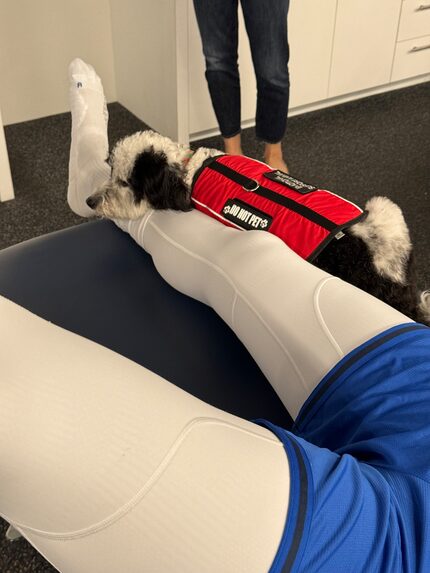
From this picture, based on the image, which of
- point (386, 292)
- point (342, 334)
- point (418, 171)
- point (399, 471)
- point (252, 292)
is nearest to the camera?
point (399, 471)

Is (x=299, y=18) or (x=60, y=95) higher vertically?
(x=299, y=18)

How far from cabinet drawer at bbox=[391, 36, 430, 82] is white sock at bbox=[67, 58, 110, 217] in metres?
1.59

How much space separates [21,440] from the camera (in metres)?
0.53

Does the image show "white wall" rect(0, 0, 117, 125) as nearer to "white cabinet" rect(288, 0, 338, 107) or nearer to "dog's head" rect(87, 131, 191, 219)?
"white cabinet" rect(288, 0, 338, 107)

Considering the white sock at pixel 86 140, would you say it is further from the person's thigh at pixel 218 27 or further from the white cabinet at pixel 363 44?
the white cabinet at pixel 363 44

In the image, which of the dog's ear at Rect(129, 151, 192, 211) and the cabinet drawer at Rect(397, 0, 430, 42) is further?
the cabinet drawer at Rect(397, 0, 430, 42)

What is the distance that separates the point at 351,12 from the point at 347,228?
5.43ft

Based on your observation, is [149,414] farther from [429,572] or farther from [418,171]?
[418,171]

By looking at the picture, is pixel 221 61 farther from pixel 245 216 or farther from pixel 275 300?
pixel 275 300

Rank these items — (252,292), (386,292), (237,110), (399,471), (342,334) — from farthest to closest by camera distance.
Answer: (237,110)
(386,292)
(252,292)
(342,334)
(399,471)

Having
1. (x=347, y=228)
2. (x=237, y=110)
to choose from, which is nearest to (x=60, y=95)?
(x=237, y=110)

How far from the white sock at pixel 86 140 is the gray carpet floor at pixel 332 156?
0.45 m

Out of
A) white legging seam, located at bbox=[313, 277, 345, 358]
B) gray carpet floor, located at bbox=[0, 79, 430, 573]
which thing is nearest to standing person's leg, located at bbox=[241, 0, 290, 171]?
gray carpet floor, located at bbox=[0, 79, 430, 573]

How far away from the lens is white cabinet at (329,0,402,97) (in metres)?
2.43
